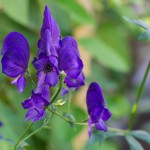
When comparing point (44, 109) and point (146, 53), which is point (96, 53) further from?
point (146, 53)

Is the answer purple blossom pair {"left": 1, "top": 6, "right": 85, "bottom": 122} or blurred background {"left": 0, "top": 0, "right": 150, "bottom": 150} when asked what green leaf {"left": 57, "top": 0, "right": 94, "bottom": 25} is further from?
purple blossom pair {"left": 1, "top": 6, "right": 85, "bottom": 122}

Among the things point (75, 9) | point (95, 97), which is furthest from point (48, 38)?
point (75, 9)

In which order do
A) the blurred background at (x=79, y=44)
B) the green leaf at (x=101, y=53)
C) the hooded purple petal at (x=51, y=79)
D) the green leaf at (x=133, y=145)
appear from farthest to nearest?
the green leaf at (x=101, y=53) → the blurred background at (x=79, y=44) → the green leaf at (x=133, y=145) → the hooded purple petal at (x=51, y=79)

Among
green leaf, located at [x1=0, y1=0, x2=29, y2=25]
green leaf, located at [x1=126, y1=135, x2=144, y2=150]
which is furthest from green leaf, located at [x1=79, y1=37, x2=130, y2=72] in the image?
green leaf, located at [x1=126, y1=135, x2=144, y2=150]

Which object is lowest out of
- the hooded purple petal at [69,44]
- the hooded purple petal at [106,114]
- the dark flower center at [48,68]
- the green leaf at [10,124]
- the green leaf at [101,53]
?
the green leaf at [10,124]

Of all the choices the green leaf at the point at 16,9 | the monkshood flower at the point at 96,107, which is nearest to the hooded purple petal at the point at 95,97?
the monkshood flower at the point at 96,107

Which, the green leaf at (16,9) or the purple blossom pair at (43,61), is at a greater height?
the purple blossom pair at (43,61)

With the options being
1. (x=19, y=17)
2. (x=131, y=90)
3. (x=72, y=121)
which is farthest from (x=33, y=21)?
(x=131, y=90)

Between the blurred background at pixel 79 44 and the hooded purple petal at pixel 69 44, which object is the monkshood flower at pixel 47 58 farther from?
the blurred background at pixel 79 44
